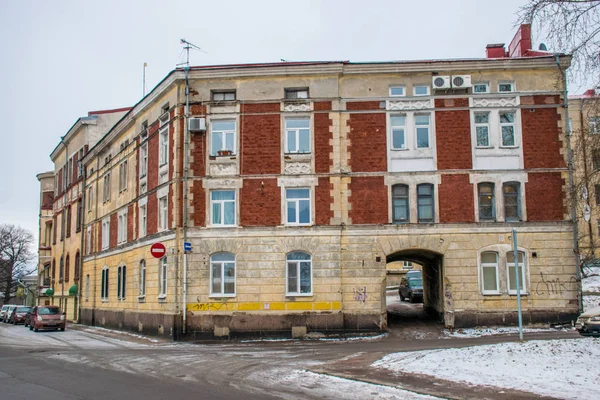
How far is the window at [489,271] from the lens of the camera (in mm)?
27312

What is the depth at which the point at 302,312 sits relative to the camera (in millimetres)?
27141

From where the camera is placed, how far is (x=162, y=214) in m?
30.7

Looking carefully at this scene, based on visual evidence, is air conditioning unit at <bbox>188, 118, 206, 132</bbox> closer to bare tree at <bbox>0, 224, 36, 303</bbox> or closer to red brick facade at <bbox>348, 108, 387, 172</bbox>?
red brick facade at <bbox>348, 108, 387, 172</bbox>

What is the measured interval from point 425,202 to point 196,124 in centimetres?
1084

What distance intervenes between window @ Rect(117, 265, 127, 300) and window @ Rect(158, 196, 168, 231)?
6.92m

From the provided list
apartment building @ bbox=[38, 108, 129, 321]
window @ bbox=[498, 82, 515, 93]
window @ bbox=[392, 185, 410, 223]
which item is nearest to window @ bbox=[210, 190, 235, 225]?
window @ bbox=[392, 185, 410, 223]

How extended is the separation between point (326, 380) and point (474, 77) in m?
18.6

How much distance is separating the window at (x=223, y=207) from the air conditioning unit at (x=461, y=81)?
11006 mm

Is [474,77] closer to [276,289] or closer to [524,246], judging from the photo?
[524,246]

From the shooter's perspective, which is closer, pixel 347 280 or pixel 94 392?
pixel 94 392

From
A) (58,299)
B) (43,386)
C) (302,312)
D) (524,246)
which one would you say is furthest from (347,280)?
(58,299)

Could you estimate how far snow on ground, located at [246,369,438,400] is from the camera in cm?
1192

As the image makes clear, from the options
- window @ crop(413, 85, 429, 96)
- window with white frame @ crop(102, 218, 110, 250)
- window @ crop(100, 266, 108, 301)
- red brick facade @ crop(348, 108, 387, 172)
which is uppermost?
window @ crop(413, 85, 429, 96)

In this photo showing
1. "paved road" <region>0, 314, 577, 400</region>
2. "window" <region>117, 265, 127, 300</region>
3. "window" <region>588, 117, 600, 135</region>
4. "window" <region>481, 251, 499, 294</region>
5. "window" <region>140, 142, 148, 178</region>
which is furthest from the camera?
"window" <region>117, 265, 127, 300</region>
